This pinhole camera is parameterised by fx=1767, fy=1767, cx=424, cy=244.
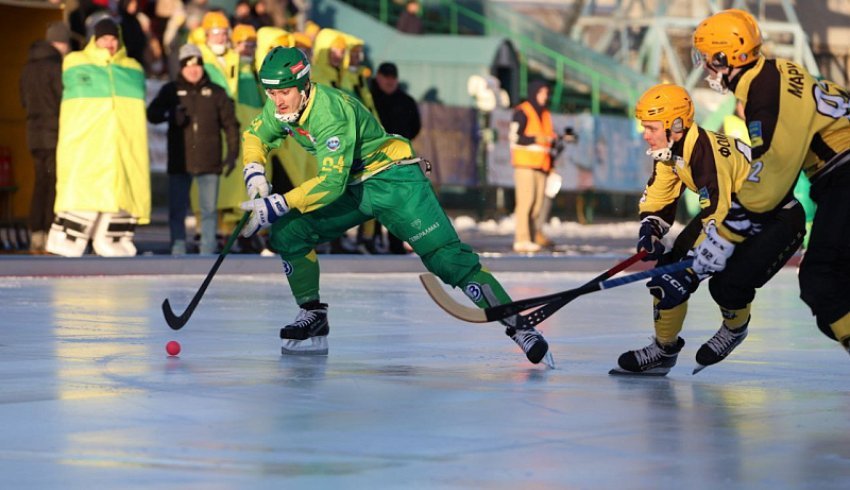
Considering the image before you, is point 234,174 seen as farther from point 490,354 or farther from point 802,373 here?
point 802,373

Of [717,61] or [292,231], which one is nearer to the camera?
[717,61]

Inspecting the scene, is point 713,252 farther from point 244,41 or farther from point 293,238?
point 244,41

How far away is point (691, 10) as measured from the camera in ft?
111

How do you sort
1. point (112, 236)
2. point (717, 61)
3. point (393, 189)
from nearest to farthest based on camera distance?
point (717, 61)
point (393, 189)
point (112, 236)

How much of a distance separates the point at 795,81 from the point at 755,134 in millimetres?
251

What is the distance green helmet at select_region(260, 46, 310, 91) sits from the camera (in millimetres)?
7727

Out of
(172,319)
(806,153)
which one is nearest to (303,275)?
(172,319)

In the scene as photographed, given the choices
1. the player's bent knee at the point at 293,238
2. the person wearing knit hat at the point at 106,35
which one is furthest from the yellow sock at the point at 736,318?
the person wearing knit hat at the point at 106,35

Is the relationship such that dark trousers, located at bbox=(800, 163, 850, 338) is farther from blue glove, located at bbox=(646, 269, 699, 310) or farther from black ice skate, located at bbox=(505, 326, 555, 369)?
black ice skate, located at bbox=(505, 326, 555, 369)

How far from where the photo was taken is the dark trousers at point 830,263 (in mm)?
6391

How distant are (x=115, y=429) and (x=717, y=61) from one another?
2.68 metres

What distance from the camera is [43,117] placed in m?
14.3

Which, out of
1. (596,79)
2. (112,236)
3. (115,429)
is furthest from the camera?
(596,79)

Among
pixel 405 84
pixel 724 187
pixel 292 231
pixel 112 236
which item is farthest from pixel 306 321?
pixel 405 84
